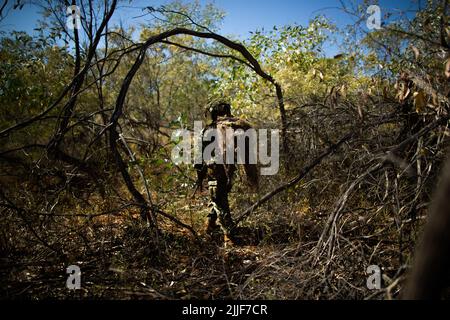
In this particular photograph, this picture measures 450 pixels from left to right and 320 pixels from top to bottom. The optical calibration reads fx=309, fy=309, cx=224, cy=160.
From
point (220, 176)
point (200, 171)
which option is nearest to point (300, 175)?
point (220, 176)

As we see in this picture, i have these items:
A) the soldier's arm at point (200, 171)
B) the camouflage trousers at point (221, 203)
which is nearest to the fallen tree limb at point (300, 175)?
the camouflage trousers at point (221, 203)

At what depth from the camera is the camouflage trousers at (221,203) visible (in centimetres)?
361

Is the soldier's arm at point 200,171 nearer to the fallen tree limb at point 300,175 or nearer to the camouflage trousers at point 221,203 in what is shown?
the camouflage trousers at point 221,203

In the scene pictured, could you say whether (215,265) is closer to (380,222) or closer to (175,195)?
(175,195)

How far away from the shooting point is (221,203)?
12.2ft

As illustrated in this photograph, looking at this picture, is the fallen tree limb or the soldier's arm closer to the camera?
the fallen tree limb

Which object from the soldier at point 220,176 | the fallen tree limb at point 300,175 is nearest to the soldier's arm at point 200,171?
the soldier at point 220,176

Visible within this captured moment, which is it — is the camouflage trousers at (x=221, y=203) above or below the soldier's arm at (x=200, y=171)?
below

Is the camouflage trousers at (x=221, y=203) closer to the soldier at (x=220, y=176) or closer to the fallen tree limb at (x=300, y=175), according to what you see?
the soldier at (x=220, y=176)

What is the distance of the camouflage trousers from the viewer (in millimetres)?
3613

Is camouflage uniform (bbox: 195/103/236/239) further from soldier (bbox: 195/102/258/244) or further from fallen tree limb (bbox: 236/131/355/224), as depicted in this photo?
fallen tree limb (bbox: 236/131/355/224)

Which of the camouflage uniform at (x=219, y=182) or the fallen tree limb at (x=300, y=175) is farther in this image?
the camouflage uniform at (x=219, y=182)

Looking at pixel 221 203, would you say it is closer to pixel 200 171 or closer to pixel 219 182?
pixel 219 182

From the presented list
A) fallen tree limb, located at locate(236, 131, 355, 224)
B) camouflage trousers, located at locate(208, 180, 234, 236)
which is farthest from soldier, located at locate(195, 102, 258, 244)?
fallen tree limb, located at locate(236, 131, 355, 224)
